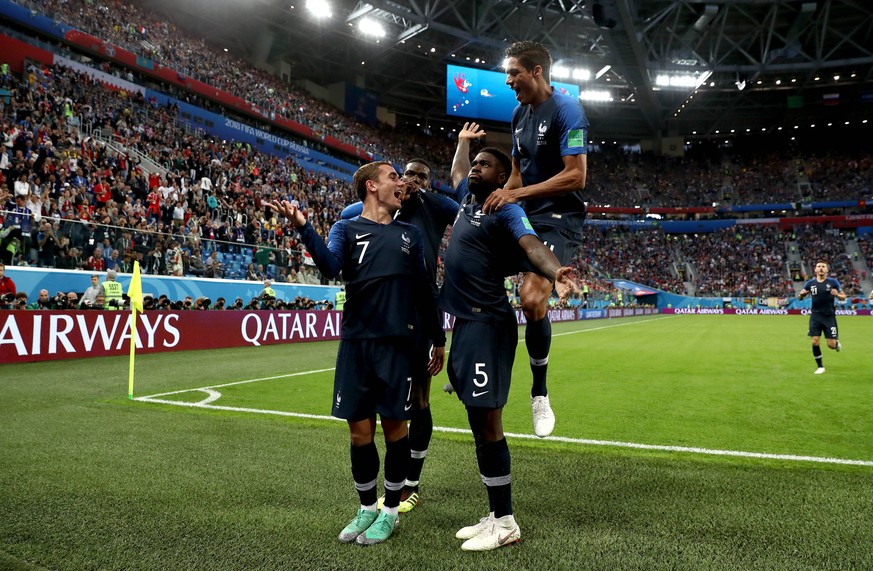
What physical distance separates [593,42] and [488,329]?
43885 millimetres

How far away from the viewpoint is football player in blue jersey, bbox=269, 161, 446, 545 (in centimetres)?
326

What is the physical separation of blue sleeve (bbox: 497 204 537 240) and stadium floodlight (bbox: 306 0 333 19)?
36.1m

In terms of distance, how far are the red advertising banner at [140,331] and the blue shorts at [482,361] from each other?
11.1 m

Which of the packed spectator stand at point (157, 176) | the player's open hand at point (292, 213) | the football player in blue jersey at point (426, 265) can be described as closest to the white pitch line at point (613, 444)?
the football player in blue jersey at point (426, 265)

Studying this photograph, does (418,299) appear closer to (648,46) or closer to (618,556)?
(618,556)

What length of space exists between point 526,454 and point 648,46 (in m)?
40.1

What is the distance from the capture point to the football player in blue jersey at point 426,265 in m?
3.76

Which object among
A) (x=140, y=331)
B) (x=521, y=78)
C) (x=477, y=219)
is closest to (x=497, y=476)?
(x=477, y=219)

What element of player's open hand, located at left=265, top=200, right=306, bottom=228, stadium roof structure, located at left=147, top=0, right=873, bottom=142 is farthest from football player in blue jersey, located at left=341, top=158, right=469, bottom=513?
stadium roof structure, located at left=147, top=0, right=873, bottom=142

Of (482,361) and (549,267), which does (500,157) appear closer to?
(549,267)

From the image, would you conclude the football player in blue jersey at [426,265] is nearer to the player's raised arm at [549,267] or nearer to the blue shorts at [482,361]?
the blue shorts at [482,361]

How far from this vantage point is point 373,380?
3.31 metres

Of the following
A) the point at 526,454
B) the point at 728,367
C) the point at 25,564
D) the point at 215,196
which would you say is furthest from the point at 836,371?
the point at 215,196

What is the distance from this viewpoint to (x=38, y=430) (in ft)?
18.6
